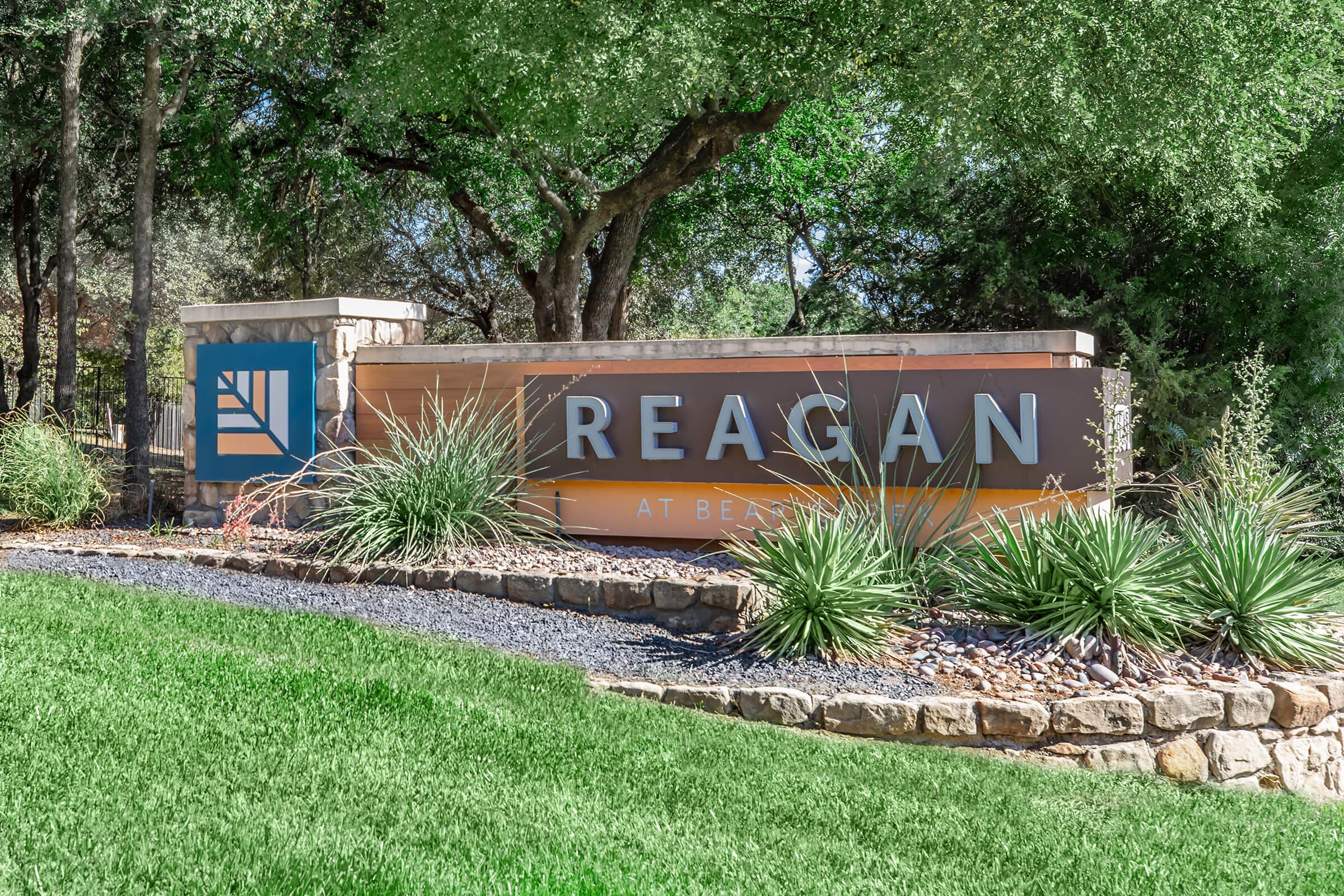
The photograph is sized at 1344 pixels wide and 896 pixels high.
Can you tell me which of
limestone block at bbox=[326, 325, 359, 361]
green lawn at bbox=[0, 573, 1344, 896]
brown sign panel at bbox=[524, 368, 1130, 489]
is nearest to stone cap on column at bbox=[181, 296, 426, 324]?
limestone block at bbox=[326, 325, 359, 361]

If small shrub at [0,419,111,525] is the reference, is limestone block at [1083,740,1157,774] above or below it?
below

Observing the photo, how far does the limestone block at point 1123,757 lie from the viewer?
5.30 metres

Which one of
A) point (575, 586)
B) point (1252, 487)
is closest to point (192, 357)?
point (575, 586)

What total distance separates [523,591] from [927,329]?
471 inches

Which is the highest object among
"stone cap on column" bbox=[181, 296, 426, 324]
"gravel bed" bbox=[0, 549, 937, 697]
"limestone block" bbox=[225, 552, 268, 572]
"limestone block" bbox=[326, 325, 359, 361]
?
"stone cap on column" bbox=[181, 296, 426, 324]

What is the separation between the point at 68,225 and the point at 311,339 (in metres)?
6.51

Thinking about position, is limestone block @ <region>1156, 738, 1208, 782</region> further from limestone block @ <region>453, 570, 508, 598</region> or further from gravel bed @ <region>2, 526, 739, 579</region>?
limestone block @ <region>453, 570, 508, 598</region>

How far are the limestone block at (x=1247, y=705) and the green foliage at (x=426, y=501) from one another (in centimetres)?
478

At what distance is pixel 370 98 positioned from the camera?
1305 cm

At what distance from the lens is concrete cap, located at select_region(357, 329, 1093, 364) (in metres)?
7.64

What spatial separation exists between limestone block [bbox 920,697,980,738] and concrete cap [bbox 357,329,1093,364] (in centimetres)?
317

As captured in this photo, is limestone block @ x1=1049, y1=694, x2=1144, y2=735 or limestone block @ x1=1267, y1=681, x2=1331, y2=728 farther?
limestone block @ x1=1267, y1=681, x2=1331, y2=728

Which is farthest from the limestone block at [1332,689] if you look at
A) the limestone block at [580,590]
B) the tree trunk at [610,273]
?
the tree trunk at [610,273]

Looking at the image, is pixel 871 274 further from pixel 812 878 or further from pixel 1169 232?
pixel 812 878
